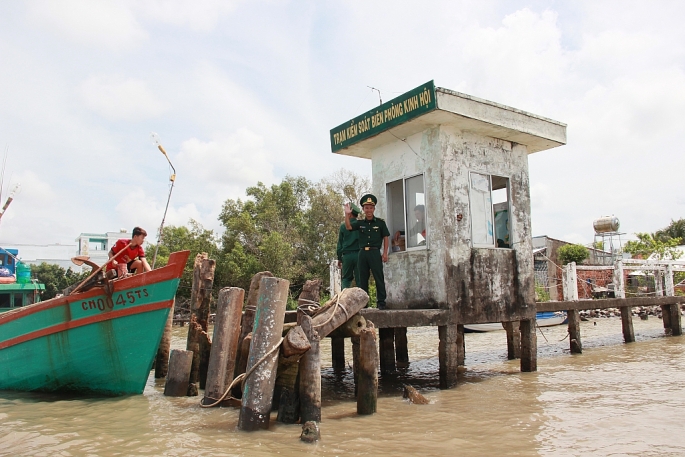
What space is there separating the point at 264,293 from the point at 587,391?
209 inches

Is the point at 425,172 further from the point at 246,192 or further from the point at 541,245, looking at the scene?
the point at 246,192

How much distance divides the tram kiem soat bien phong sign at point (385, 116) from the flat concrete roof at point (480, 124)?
0.10 meters

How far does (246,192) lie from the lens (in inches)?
1405

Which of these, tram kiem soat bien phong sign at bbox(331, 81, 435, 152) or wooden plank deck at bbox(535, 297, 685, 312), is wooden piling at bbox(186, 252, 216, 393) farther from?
wooden plank deck at bbox(535, 297, 685, 312)

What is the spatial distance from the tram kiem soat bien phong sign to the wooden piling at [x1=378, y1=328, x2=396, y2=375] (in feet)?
12.4

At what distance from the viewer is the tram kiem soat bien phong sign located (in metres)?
8.12

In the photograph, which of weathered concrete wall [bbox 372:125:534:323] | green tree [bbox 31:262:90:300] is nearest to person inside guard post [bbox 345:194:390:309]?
weathered concrete wall [bbox 372:125:534:323]

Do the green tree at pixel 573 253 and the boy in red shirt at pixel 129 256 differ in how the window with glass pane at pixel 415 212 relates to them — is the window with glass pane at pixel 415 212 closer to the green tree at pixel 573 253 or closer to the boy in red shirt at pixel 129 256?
the boy in red shirt at pixel 129 256

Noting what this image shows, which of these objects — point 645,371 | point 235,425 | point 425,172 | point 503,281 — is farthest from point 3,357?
point 645,371

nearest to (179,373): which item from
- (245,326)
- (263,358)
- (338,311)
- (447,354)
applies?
(245,326)

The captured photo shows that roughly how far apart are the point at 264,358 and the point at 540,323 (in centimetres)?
1759

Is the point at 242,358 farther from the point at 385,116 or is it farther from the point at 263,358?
the point at 385,116

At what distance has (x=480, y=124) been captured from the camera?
28.6ft

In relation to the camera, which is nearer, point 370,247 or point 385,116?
point 370,247
